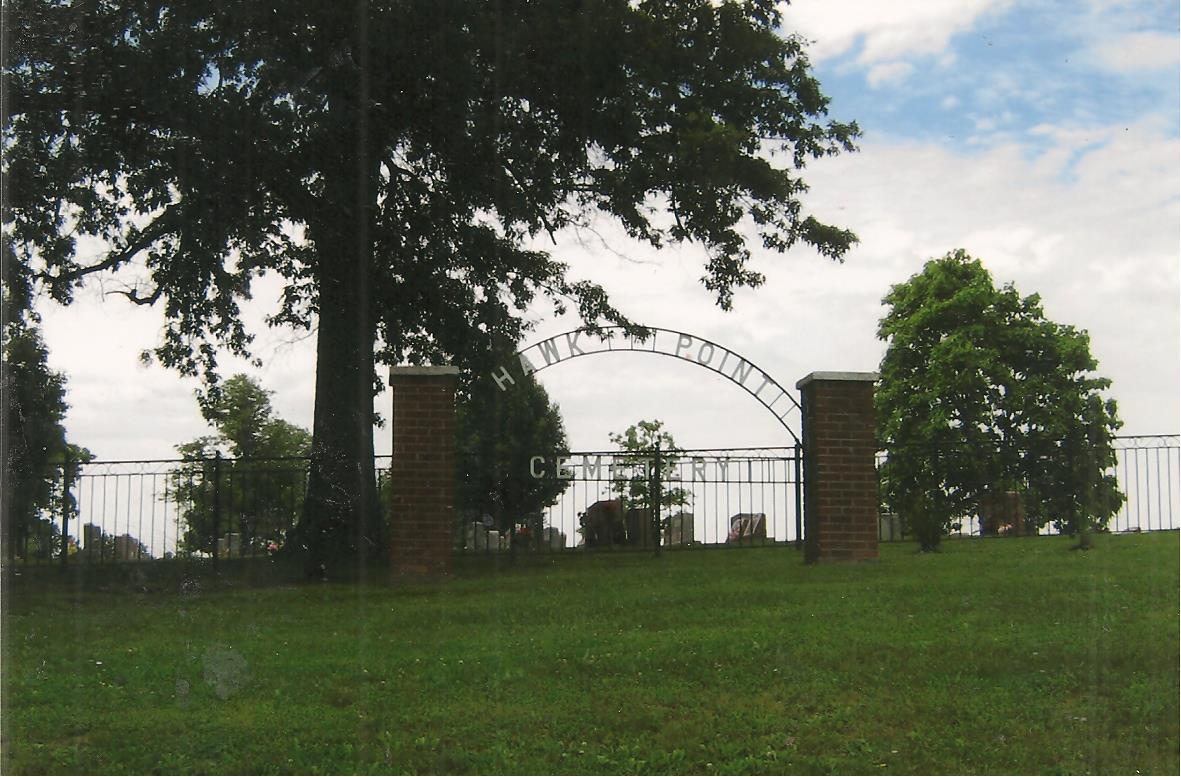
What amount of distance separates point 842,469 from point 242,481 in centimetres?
907

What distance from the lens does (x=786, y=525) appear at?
1684cm

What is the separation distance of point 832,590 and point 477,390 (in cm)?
745

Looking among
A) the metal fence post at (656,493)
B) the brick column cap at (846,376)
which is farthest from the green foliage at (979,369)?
the brick column cap at (846,376)

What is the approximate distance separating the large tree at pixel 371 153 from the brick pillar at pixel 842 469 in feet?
11.5

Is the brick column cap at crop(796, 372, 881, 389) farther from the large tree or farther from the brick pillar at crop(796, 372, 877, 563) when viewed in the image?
the large tree

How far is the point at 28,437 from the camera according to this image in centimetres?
1814

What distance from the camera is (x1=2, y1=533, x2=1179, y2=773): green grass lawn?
6.28 meters

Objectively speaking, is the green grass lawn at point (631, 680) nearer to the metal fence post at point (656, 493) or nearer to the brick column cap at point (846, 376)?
the brick column cap at point (846, 376)

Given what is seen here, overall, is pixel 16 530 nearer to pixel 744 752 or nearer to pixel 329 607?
pixel 329 607

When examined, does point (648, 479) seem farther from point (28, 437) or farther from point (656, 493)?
point (28, 437)

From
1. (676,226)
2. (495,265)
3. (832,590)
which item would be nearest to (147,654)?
(832,590)

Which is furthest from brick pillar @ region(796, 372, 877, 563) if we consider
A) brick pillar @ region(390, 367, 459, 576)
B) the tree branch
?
the tree branch

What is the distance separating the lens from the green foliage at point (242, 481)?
655 inches

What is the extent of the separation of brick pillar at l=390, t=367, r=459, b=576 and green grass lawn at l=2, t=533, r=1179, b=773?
1003 mm
